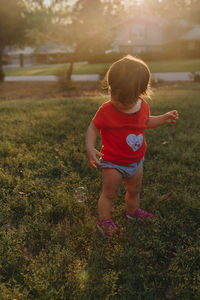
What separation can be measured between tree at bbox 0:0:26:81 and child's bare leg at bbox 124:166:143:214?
63.9 ft

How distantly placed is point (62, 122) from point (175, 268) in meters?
3.78

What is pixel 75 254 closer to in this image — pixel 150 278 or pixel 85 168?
pixel 150 278

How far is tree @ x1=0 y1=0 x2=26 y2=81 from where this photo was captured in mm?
19234

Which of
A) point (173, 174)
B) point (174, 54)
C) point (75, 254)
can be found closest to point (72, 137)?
point (173, 174)

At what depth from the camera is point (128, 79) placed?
1.80 m

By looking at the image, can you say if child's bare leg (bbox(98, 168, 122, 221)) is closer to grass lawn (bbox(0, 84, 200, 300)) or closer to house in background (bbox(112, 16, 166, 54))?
grass lawn (bbox(0, 84, 200, 300))

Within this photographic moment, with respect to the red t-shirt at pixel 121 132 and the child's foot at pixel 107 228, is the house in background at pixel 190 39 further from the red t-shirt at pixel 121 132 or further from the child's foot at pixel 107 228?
the child's foot at pixel 107 228

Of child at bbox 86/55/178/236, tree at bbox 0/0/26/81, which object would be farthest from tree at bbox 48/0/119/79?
child at bbox 86/55/178/236

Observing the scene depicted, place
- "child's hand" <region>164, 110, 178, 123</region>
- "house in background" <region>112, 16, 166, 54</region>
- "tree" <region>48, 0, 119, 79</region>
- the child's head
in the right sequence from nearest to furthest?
the child's head → "child's hand" <region>164, 110, 178, 123</region> → "tree" <region>48, 0, 119, 79</region> → "house in background" <region>112, 16, 166, 54</region>

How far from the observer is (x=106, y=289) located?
1810 millimetres

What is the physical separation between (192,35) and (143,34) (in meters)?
7.78

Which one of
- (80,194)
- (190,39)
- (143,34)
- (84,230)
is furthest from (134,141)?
(143,34)

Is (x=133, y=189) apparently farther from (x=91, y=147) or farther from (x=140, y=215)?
(x=91, y=147)

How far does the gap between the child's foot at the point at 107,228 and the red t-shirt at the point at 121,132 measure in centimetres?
64
